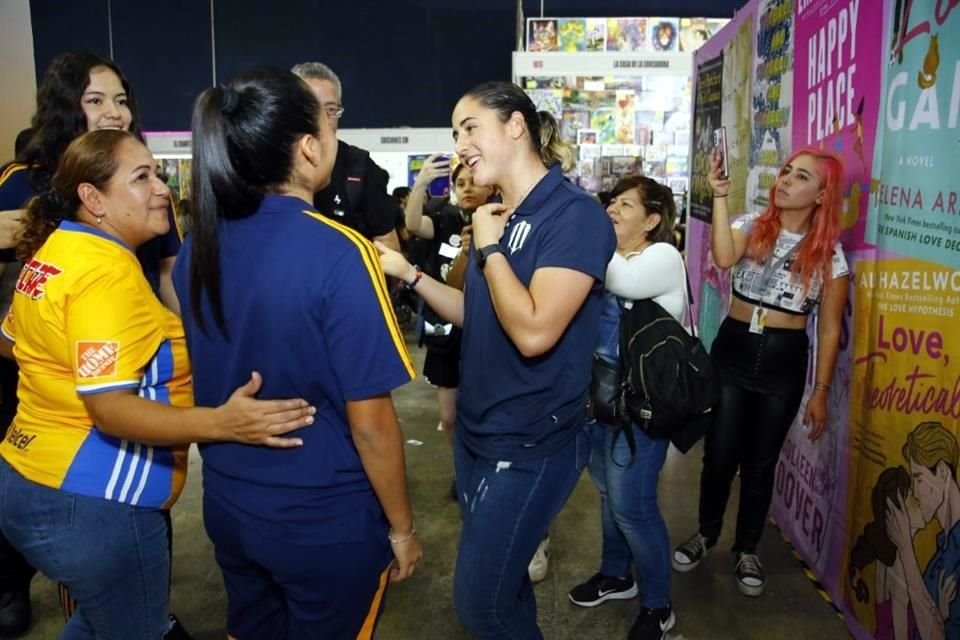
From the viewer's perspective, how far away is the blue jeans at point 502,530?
1540 mm

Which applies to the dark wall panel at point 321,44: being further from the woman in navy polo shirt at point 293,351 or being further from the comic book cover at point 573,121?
the woman in navy polo shirt at point 293,351

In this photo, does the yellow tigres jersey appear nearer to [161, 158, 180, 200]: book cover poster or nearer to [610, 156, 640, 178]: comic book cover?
[610, 156, 640, 178]: comic book cover

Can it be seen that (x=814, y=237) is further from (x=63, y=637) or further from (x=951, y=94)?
(x=63, y=637)

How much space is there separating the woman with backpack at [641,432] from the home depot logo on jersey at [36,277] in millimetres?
1333

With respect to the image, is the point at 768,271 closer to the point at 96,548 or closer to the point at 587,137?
the point at 96,548

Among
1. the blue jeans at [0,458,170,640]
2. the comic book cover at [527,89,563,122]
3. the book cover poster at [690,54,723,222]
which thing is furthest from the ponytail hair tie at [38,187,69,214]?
the comic book cover at [527,89,563,122]

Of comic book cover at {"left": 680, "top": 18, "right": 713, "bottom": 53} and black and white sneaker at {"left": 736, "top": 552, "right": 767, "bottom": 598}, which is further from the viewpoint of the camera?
comic book cover at {"left": 680, "top": 18, "right": 713, "bottom": 53}

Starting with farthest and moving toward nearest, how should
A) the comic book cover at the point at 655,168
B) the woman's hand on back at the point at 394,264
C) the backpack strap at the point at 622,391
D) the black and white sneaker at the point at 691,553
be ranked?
the comic book cover at the point at 655,168, the black and white sneaker at the point at 691,553, the backpack strap at the point at 622,391, the woman's hand on back at the point at 394,264

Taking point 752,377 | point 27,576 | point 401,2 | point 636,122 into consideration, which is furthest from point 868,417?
point 401,2

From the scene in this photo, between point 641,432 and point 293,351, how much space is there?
1197 mm

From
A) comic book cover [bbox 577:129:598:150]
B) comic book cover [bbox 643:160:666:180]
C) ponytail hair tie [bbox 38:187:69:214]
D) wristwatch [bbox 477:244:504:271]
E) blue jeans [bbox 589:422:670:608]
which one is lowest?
blue jeans [bbox 589:422:670:608]

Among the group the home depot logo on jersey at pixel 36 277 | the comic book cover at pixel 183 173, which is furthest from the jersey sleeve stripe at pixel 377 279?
the comic book cover at pixel 183 173

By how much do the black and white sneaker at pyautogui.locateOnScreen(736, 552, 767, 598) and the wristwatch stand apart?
1.76 m

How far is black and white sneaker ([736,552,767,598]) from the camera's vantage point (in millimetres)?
2543
